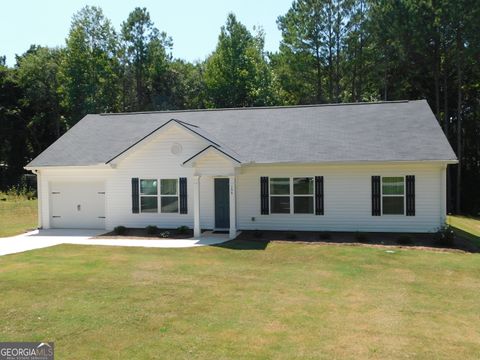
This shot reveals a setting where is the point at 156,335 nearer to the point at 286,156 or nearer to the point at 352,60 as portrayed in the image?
the point at 286,156

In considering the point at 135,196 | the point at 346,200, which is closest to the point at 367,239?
the point at 346,200

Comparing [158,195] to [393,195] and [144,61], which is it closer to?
[393,195]

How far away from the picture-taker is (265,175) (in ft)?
61.1

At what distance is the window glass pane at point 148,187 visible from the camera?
19.4 m

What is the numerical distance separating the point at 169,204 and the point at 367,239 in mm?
8574

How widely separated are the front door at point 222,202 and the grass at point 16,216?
9098 mm

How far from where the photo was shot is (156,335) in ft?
22.9

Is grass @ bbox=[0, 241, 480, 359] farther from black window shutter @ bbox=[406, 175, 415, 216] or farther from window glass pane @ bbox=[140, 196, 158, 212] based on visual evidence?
window glass pane @ bbox=[140, 196, 158, 212]

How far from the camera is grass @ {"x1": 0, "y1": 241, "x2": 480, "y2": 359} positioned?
21.6ft

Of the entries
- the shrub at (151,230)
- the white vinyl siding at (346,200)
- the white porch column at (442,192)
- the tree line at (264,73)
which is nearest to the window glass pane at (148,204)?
the shrub at (151,230)

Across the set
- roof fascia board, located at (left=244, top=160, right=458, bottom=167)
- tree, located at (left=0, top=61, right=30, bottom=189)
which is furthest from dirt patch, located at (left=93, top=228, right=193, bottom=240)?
tree, located at (left=0, top=61, right=30, bottom=189)

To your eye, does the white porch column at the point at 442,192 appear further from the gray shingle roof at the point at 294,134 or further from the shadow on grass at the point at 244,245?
the shadow on grass at the point at 244,245

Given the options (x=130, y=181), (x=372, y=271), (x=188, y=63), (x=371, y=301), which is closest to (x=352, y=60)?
(x=188, y=63)

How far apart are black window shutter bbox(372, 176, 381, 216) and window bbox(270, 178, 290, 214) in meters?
3.47
